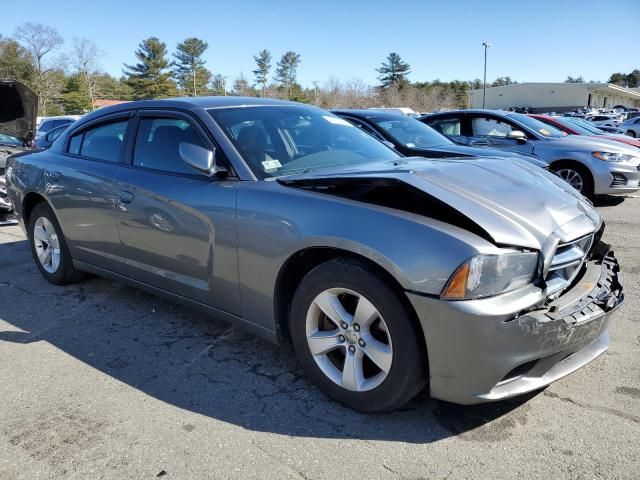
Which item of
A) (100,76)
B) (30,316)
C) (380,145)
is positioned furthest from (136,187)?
(100,76)

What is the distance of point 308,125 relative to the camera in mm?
3613

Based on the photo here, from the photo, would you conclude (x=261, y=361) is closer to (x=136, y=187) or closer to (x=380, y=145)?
(x=136, y=187)

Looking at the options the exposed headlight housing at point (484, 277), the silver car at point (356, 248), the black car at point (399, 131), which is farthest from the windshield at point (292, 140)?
the black car at point (399, 131)

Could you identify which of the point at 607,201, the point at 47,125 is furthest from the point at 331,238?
the point at 47,125

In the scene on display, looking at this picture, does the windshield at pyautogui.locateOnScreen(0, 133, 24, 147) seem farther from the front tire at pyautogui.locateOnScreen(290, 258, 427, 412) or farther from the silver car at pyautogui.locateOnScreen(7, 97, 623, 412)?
the front tire at pyautogui.locateOnScreen(290, 258, 427, 412)

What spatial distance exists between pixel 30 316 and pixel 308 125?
2637 millimetres

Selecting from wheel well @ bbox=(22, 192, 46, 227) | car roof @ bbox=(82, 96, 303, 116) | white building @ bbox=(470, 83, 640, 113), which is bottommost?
wheel well @ bbox=(22, 192, 46, 227)

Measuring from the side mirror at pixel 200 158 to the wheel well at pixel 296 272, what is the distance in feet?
2.50

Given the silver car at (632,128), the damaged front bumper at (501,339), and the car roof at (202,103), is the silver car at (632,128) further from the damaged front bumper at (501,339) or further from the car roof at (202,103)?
the damaged front bumper at (501,339)

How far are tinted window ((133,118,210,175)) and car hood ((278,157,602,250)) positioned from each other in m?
0.86

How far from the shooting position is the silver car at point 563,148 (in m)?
7.81

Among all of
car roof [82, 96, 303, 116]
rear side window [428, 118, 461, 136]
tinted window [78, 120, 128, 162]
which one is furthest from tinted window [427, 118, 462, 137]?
tinted window [78, 120, 128, 162]

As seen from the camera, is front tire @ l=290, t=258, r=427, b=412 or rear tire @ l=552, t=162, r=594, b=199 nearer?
front tire @ l=290, t=258, r=427, b=412

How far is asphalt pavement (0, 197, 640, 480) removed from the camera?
2182 mm
